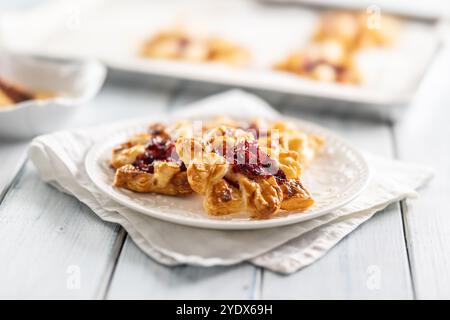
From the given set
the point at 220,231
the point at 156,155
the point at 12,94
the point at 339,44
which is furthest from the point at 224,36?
the point at 220,231

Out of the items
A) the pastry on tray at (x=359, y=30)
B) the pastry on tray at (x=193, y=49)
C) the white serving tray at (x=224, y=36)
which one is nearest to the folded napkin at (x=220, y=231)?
the white serving tray at (x=224, y=36)

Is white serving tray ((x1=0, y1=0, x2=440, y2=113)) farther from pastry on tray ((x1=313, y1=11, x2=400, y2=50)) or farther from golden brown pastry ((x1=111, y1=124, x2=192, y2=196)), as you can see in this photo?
golden brown pastry ((x1=111, y1=124, x2=192, y2=196))

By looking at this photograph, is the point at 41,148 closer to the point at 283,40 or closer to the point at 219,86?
the point at 219,86

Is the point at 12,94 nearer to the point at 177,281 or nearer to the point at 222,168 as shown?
the point at 222,168

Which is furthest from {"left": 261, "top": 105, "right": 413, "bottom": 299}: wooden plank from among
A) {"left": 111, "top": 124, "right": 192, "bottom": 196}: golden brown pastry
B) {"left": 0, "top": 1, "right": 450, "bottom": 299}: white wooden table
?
{"left": 111, "top": 124, "right": 192, "bottom": 196}: golden brown pastry

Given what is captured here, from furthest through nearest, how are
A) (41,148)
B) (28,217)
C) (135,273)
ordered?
(41,148) < (28,217) < (135,273)
